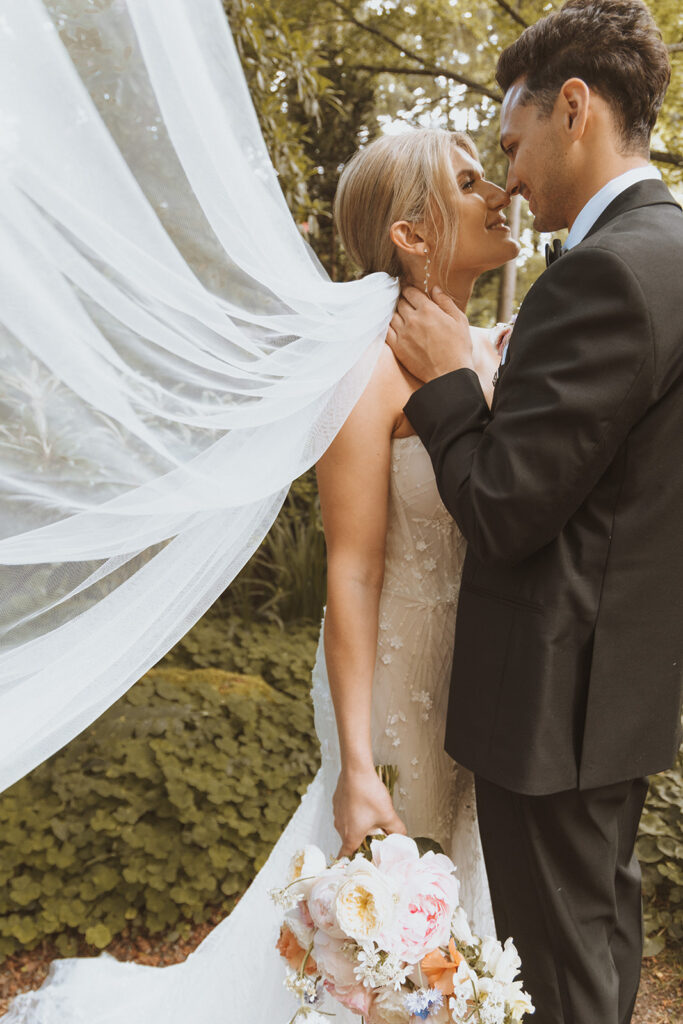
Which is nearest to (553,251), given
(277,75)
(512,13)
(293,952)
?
(293,952)

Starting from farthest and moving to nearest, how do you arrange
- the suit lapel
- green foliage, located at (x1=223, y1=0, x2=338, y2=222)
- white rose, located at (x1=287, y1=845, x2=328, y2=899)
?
green foliage, located at (x1=223, y1=0, x2=338, y2=222) < the suit lapel < white rose, located at (x1=287, y1=845, x2=328, y2=899)

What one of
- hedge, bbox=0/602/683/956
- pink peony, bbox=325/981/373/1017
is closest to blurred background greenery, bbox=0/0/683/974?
hedge, bbox=0/602/683/956

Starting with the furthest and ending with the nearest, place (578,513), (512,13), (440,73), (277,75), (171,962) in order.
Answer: (440,73)
(512,13)
(277,75)
(171,962)
(578,513)

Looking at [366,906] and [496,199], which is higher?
[496,199]

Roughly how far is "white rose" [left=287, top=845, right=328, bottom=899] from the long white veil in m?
0.42

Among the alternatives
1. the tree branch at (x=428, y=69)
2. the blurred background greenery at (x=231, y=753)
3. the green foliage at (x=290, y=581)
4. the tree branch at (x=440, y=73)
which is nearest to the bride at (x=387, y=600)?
the blurred background greenery at (x=231, y=753)

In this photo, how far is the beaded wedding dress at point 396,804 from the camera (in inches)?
78.6

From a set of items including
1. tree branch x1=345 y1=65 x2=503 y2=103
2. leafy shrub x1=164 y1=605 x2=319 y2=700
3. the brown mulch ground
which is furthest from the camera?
tree branch x1=345 y1=65 x2=503 y2=103

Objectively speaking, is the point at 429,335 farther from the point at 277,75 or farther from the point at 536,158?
the point at 277,75

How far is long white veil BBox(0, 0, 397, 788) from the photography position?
1.18m

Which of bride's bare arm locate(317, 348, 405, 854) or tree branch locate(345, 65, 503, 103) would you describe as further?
tree branch locate(345, 65, 503, 103)

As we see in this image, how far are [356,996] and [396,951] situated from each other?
13cm

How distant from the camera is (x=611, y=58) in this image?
1554 mm

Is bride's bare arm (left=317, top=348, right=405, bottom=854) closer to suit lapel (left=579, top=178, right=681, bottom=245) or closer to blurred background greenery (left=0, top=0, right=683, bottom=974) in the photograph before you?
suit lapel (left=579, top=178, right=681, bottom=245)
